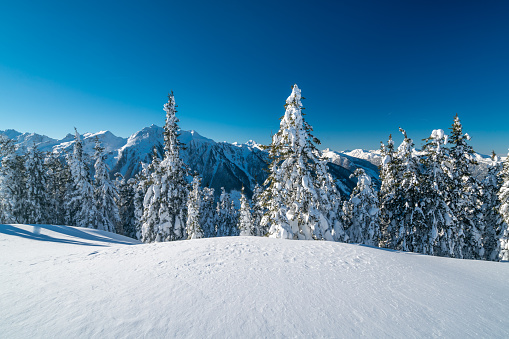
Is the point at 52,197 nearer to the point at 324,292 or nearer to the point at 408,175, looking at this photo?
the point at 324,292

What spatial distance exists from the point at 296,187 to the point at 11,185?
30.2 meters

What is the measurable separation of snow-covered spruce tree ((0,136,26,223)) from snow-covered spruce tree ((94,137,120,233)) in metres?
6.64

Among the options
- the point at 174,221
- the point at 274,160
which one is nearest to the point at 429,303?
the point at 274,160

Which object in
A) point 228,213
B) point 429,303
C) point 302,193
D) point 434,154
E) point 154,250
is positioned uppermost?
point 434,154

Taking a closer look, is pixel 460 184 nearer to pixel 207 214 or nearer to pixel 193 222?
pixel 193 222

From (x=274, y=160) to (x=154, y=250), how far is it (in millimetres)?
8294

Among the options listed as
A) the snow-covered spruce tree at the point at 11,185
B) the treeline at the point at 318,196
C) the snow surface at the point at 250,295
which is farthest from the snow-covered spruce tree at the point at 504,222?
the snow-covered spruce tree at the point at 11,185

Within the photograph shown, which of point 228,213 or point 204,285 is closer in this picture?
point 204,285

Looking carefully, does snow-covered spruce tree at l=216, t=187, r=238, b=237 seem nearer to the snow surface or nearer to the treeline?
the treeline

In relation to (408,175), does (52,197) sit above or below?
below

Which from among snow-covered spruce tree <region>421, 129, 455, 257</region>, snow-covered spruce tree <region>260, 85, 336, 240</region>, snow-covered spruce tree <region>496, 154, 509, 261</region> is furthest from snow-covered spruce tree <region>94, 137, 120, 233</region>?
snow-covered spruce tree <region>496, 154, 509, 261</region>

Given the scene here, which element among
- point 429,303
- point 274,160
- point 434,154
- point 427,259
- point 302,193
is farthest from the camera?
point 434,154

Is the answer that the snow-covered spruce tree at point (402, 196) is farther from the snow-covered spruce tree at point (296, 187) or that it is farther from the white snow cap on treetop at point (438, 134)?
the snow-covered spruce tree at point (296, 187)

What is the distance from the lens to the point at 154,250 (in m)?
7.43
